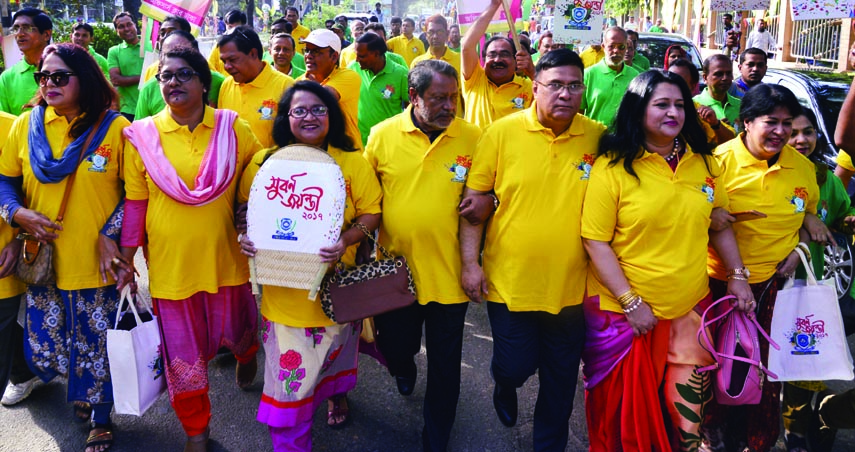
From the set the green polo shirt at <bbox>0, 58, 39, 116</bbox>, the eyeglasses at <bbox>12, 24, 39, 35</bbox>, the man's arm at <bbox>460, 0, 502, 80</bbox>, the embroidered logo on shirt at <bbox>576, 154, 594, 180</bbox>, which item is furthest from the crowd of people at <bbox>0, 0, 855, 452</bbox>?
the eyeglasses at <bbox>12, 24, 39, 35</bbox>

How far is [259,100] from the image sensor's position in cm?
472

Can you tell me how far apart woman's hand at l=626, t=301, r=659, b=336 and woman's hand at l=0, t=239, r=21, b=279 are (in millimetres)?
2898

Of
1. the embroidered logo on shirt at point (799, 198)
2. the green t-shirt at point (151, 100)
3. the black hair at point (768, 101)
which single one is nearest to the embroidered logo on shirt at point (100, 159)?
the green t-shirt at point (151, 100)

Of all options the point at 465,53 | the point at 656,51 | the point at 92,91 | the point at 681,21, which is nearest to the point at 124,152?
the point at 92,91

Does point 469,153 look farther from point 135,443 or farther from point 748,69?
point 748,69

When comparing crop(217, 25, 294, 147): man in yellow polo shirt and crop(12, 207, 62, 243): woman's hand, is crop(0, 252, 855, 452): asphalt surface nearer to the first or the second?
crop(12, 207, 62, 243): woman's hand

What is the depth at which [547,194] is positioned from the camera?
295 cm

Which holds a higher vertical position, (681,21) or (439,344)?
(681,21)

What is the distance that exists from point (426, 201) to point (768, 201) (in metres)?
1.56

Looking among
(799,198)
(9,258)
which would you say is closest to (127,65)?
(9,258)

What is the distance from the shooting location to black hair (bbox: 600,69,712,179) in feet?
9.53

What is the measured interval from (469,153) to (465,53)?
174 cm

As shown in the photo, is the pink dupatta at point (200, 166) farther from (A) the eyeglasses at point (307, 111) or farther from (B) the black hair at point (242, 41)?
(B) the black hair at point (242, 41)

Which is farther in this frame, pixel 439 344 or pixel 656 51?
pixel 656 51
